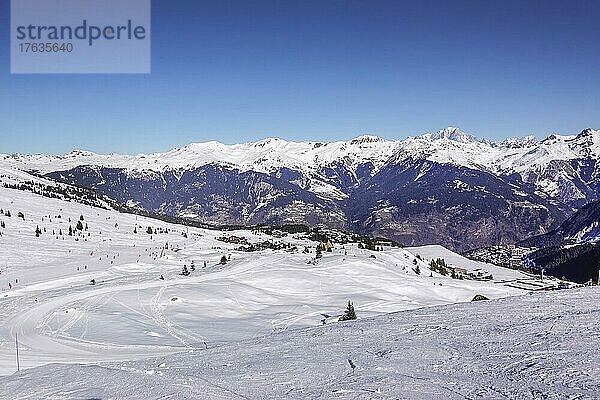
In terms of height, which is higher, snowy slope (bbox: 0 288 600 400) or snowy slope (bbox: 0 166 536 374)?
snowy slope (bbox: 0 288 600 400)

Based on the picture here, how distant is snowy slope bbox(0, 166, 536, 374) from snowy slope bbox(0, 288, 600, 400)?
914 cm

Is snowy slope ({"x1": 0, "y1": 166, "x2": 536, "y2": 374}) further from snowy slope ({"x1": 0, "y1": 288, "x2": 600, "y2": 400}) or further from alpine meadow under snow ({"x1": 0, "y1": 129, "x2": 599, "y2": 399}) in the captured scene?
snowy slope ({"x1": 0, "y1": 288, "x2": 600, "y2": 400})

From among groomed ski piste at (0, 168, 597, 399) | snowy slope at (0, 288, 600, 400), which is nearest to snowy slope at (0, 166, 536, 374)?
groomed ski piste at (0, 168, 597, 399)

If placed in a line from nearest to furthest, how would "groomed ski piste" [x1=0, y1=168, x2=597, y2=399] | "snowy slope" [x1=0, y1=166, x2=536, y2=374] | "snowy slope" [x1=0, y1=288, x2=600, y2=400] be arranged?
1. "snowy slope" [x1=0, y1=288, x2=600, y2=400]
2. "groomed ski piste" [x1=0, y1=168, x2=597, y2=399]
3. "snowy slope" [x1=0, y1=166, x2=536, y2=374]

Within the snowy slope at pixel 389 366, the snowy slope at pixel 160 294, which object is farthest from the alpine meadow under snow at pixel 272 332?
the snowy slope at pixel 160 294

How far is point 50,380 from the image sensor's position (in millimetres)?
12906

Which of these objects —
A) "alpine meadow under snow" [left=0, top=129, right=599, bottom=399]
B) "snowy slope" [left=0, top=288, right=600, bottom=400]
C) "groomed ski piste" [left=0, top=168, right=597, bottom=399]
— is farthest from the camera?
"groomed ski piste" [left=0, top=168, right=597, bottom=399]

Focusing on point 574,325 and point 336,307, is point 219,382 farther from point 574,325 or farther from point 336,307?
point 336,307

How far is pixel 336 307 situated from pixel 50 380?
27.3 metres

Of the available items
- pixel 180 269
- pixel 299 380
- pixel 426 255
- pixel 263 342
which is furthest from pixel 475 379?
pixel 426 255

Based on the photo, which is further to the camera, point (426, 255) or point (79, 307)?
point (426, 255)

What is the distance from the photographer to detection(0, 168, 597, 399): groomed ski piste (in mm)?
11273

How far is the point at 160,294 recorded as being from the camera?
123ft

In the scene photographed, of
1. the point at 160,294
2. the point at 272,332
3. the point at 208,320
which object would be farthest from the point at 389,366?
the point at 160,294
